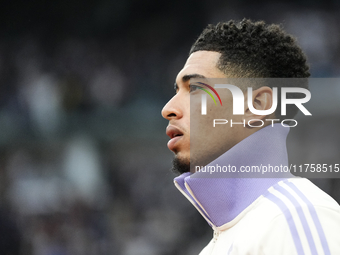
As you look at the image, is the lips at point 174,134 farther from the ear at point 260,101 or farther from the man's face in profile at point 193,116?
the ear at point 260,101

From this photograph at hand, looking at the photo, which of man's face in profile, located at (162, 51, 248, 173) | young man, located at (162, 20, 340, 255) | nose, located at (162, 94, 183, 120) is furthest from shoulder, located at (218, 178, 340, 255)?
nose, located at (162, 94, 183, 120)

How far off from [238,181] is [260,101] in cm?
23

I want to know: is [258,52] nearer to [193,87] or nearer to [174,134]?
[193,87]

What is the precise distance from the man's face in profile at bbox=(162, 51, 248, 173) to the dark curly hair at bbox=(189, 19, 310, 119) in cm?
4

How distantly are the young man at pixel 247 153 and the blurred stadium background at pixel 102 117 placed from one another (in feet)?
7.26

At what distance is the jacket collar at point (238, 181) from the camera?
0.66 meters

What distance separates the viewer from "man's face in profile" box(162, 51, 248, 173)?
0.78m

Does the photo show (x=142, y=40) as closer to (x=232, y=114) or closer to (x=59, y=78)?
(x=59, y=78)

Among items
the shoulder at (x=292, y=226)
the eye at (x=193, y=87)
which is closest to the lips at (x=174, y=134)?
the eye at (x=193, y=87)

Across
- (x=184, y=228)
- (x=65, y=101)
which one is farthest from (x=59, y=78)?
(x=184, y=228)

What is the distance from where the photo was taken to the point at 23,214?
2.93 m

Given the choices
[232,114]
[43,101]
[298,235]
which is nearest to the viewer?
[298,235]

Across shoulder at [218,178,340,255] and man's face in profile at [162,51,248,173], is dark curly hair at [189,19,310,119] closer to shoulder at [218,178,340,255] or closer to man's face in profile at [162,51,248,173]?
man's face in profile at [162,51,248,173]

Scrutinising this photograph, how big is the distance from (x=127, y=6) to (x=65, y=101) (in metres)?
1.18
